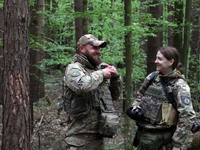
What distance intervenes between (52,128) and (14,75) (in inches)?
126

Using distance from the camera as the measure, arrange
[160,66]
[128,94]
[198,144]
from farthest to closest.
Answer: [128,94] < [198,144] < [160,66]

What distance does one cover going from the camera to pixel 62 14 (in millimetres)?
8172

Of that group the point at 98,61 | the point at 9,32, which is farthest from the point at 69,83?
the point at 9,32

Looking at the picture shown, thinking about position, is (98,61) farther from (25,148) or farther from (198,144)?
(198,144)

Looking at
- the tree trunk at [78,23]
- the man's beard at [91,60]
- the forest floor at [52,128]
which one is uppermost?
the tree trunk at [78,23]

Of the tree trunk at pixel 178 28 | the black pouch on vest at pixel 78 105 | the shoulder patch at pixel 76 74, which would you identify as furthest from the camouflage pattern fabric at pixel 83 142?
the tree trunk at pixel 178 28

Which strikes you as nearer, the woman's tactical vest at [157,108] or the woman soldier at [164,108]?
the woman soldier at [164,108]

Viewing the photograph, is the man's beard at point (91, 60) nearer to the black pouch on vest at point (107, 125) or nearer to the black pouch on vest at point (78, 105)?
the black pouch on vest at point (78, 105)

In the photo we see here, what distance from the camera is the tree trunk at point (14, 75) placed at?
4.10 meters

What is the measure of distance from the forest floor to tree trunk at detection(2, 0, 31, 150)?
1.30 metres

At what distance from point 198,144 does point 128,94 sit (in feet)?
8.29

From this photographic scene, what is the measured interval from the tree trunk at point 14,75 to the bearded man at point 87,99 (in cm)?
139

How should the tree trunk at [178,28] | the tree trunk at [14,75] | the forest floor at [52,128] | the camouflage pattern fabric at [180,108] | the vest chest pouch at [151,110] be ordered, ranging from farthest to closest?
1. the tree trunk at [178,28]
2. the forest floor at [52,128]
3. the tree trunk at [14,75]
4. the vest chest pouch at [151,110]
5. the camouflage pattern fabric at [180,108]

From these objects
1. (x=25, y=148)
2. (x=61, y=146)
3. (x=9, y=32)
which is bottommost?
(x=61, y=146)
